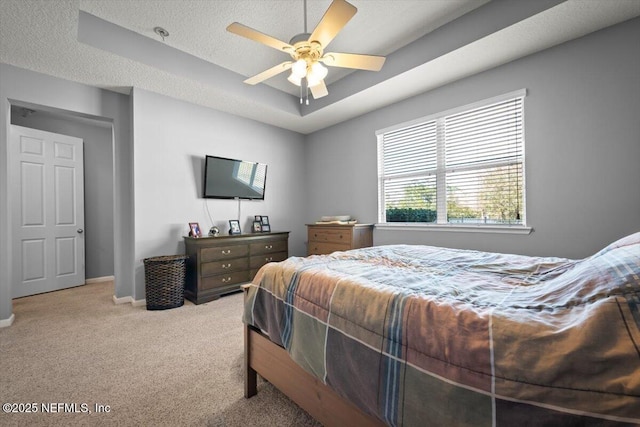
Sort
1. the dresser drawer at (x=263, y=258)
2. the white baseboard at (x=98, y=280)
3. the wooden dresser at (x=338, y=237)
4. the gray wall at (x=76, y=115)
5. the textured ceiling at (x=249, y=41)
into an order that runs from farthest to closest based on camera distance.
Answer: the white baseboard at (x=98, y=280) → the dresser drawer at (x=263, y=258) → the wooden dresser at (x=338, y=237) → the gray wall at (x=76, y=115) → the textured ceiling at (x=249, y=41)

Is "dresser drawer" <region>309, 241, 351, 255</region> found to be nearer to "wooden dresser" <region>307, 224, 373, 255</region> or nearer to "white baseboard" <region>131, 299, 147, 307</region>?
"wooden dresser" <region>307, 224, 373, 255</region>

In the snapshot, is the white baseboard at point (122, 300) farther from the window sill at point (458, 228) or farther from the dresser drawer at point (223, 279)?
the window sill at point (458, 228)

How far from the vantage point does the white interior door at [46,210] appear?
3.57 meters

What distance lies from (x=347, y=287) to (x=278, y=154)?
3900 millimetres

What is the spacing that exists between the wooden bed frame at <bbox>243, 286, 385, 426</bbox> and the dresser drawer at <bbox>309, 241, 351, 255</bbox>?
7.41 feet

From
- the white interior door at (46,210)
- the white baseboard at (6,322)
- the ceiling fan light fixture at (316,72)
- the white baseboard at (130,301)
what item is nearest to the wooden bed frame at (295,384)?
the ceiling fan light fixture at (316,72)

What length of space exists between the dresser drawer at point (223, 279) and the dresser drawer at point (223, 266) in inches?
2.1

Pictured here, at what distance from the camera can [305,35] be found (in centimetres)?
201

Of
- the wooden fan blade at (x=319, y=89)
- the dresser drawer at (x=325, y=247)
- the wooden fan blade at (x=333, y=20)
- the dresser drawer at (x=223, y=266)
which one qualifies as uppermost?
the wooden fan blade at (x=333, y=20)

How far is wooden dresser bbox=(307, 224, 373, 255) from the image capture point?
3.69 meters

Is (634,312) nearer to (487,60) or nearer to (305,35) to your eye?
(305,35)

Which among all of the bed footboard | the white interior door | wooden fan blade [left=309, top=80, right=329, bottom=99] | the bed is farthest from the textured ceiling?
the bed footboard

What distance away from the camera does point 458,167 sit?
3.17m

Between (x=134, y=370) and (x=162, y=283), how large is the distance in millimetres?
1335
